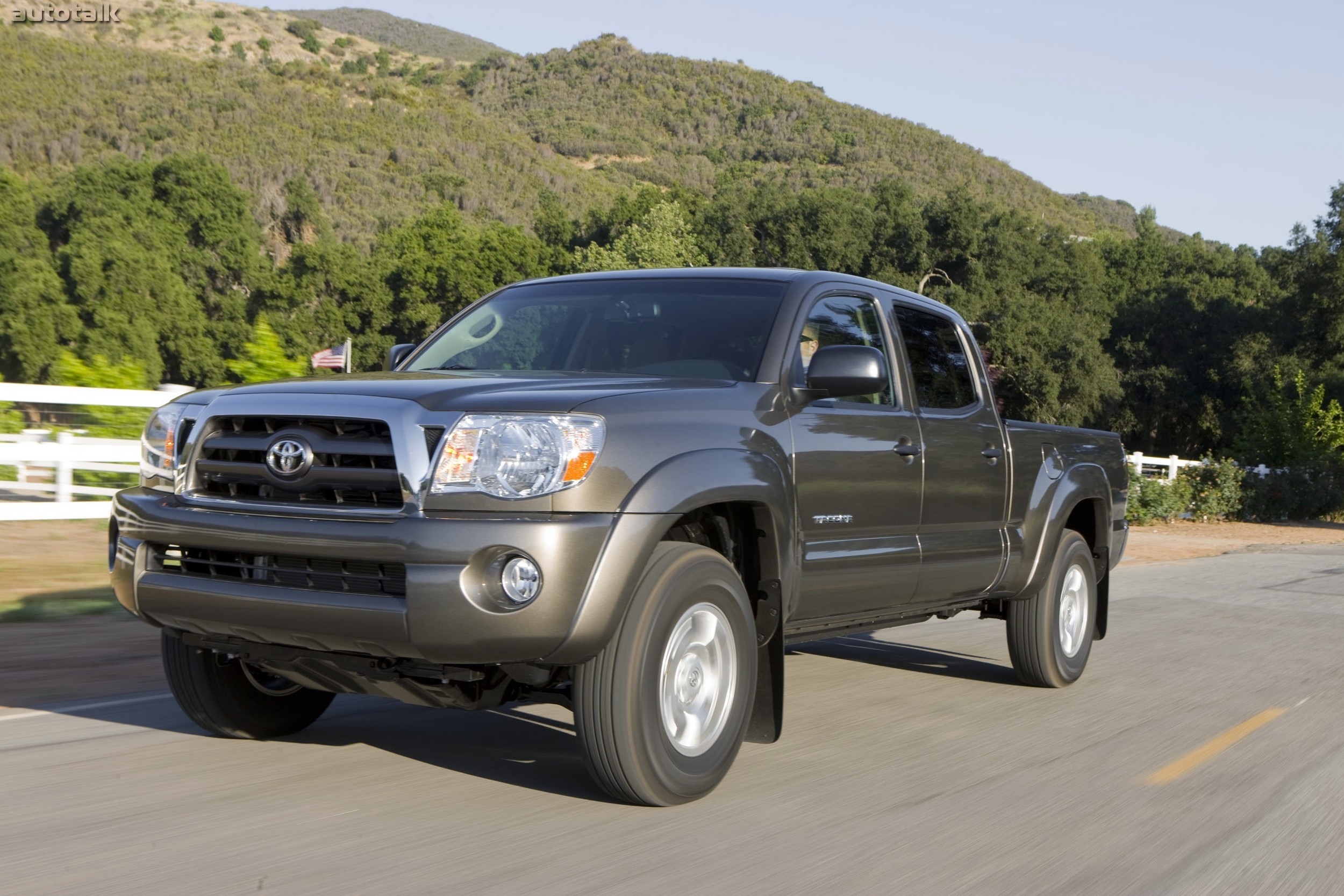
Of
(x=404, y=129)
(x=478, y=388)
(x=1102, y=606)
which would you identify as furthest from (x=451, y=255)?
(x=478, y=388)

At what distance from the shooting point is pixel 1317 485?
3525 centimetres

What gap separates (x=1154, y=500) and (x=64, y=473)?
2195 centimetres

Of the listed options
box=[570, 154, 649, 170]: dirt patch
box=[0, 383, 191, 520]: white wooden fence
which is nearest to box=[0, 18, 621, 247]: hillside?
box=[570, 154, 649, 170]: dirt patch

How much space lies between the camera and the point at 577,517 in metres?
4.41

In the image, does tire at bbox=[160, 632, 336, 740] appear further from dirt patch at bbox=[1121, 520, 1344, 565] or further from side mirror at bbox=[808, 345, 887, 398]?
Answer: dirt patch at bbox=[1121, 520, 1344, 565]

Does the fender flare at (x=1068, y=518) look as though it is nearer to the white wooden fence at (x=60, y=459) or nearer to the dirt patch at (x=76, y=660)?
the dirt patch at (x=76, y=660)

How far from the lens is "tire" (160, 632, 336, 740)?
17.9ft

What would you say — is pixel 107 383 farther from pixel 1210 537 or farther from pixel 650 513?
pixel 1210 537

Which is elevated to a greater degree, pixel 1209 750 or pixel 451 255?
pixel 451 255

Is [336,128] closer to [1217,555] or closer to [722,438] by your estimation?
[1217,555]

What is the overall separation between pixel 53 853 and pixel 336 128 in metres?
143

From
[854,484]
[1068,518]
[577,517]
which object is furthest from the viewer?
[1068,518]

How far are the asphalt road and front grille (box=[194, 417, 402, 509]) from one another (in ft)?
3.37

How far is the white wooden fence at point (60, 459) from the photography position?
12375mm
